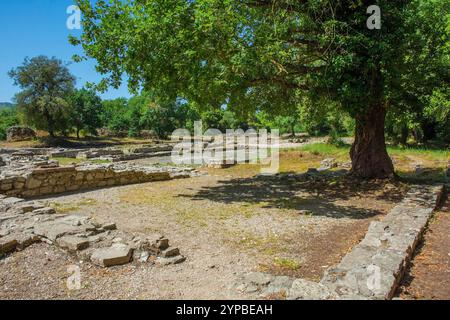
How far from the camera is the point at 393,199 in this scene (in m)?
9.80

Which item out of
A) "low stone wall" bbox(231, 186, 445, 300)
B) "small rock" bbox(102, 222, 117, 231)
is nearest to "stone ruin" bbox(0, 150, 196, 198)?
"small rock" bbox(102, 222, 117, 231)

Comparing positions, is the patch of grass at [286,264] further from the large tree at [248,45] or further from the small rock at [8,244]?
the large tree at [248,45]

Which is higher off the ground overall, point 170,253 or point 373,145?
point 373,145

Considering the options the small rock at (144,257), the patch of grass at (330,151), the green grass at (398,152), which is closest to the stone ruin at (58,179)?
the small rock at (144,257)

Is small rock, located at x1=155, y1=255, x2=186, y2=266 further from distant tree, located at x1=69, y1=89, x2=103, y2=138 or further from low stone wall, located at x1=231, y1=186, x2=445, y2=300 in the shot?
distant tree, located at x1=69, y1=89, x2=103, y2=138

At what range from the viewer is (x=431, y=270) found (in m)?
4.98

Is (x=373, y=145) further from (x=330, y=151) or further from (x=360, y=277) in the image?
(x=330, y=151)

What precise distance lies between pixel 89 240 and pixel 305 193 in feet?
25.0

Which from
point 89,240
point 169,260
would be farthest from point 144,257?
point 89,240

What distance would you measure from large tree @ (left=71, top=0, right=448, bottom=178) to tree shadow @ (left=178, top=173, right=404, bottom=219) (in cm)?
261

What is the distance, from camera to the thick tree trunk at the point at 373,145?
38.8ft

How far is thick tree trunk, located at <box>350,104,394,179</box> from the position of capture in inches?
466

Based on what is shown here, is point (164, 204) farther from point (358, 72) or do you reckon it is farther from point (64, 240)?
point (358, 72)

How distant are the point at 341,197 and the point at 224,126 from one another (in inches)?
2131
